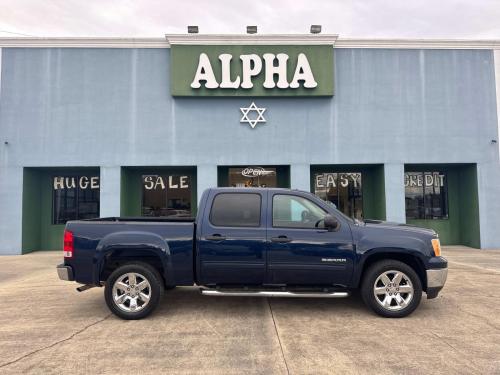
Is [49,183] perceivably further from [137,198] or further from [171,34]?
[171,34]

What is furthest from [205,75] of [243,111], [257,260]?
[257,260]

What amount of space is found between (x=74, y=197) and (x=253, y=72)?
8502 millimetres

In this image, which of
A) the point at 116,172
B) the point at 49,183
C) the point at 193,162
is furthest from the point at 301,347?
the point at 49,183

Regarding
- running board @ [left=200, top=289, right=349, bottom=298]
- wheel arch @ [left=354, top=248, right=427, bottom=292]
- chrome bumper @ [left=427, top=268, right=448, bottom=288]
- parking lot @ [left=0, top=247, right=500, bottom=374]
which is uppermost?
wheel arch @ [left=354, top=248, right=427, bottom=292]

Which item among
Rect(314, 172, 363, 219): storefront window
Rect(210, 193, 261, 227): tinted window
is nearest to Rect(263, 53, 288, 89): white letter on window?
Rect(314, 172, 363, 219): storefront window

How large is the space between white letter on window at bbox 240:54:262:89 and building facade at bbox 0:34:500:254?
0.12 ft

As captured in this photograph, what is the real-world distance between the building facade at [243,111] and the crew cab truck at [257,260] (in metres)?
7.23

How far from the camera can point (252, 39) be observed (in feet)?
40.8

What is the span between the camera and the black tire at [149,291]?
514 cm

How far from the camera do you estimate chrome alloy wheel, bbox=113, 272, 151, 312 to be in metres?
5.17

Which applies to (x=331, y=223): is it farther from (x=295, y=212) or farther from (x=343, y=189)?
(x=343, y=189)

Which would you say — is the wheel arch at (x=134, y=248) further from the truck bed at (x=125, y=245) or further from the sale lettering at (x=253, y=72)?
the sale lettering at (x=253, y=72)

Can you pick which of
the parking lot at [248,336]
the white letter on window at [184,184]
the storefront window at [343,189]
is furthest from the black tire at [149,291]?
the storefront window at [343,189]

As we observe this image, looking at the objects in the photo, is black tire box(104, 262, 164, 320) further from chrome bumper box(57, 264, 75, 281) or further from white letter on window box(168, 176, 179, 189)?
white letter on window box(168, 176, 179, 189)
